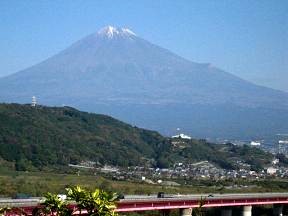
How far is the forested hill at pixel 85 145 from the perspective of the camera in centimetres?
12986

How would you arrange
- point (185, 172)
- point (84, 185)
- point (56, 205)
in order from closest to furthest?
point (56, 205) < point (84, 185) < point (185, 172)

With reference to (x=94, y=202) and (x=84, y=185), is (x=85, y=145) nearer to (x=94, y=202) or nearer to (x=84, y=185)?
(x=84, y=185)

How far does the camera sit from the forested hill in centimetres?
12986

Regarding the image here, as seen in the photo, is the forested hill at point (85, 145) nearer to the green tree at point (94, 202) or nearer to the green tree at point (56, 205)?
the green tree at point (56, 205)

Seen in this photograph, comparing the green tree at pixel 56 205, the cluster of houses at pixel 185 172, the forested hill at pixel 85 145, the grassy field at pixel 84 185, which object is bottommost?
the green tree at pixel 56 205

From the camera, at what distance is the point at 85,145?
146m

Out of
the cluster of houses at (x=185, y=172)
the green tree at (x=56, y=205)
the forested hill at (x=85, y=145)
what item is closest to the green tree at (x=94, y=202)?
the green tree at (x=56, y=205)

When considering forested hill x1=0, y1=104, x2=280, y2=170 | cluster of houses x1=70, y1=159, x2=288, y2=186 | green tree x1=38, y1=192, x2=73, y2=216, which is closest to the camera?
green tree x1=38, y1=192, x2=73, y2=216

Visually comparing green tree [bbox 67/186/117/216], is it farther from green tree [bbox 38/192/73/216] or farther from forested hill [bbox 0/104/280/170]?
forested hill [bbox 0/104/280/170]

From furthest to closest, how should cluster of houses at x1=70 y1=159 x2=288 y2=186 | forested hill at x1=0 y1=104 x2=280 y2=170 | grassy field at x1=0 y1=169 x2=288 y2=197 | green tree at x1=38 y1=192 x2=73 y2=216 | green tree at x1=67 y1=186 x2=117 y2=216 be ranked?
forested hill at x1=0 y1=104 x2=280 y2=170 → cluster of houses at x1=70 y1=159 x2=288 y2=186 → grassy field at x1=0 y1=169 x2=288 y2=197 → green tree at x1=38 y1=192 x2=73 y2=216 → green tree at x1=67 y1=186 x2=117 y2=216

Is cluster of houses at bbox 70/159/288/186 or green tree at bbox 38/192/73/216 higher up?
cluster of houses at bbox 70/159/288/186

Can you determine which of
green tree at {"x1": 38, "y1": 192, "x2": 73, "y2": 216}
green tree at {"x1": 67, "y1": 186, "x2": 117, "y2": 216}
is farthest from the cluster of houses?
green tree at {"x1": 67, "y1": 186, "x2": 117, "y2": 216}

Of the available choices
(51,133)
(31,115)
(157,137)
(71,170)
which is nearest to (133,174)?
(71,170)

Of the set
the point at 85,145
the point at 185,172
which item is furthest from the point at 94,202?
the point at 85,145
